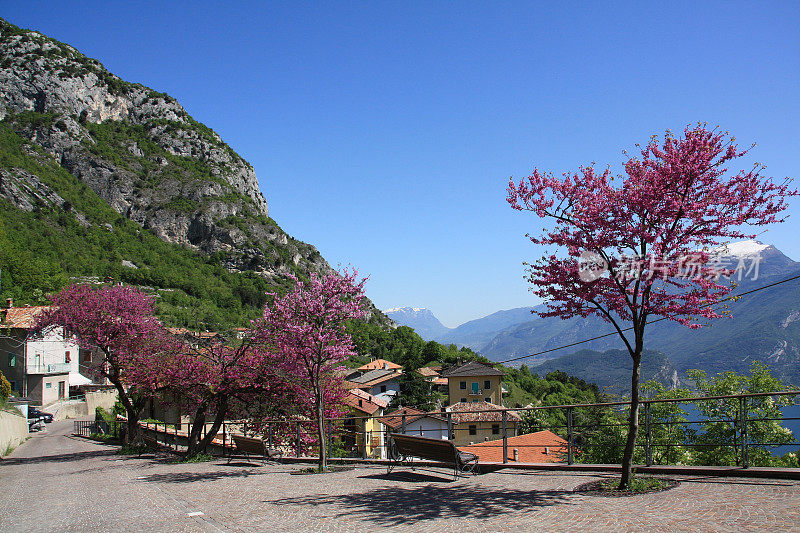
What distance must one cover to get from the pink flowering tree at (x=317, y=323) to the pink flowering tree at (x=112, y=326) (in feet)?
27.5

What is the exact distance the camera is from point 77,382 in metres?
58.0

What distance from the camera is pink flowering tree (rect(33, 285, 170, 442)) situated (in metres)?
18.5

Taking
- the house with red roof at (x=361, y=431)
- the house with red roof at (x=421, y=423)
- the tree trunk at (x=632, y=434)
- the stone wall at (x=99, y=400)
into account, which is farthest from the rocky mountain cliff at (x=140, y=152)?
the tree trunk at (x=632, y=434)

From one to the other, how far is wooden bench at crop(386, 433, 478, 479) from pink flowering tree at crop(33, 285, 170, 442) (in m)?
11.7

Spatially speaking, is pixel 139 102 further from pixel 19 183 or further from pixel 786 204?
pixel 786 204

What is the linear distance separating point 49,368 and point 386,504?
56.9 meters

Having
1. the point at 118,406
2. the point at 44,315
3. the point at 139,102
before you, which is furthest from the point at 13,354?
the point at 139,102

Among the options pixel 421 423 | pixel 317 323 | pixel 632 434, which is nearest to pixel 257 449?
pixel 317 323

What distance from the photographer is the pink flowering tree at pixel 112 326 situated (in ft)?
60.8

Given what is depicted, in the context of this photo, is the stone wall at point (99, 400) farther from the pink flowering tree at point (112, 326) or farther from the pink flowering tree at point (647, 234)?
the pink flowering tree at point (647, 234)

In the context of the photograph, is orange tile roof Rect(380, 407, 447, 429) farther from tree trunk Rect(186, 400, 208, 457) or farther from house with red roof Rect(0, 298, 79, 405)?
house with red roof Rect(0, 298, 79, 405)

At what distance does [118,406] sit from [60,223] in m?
69.0

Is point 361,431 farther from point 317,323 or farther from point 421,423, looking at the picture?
point 421,423

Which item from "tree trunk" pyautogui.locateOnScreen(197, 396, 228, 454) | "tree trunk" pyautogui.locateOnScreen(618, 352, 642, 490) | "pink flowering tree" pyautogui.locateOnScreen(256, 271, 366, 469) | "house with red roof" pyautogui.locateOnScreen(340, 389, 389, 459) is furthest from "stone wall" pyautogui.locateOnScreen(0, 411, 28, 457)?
"tree trunk" pyautogui.locateOnScreen(618, 352, 642, 490)
